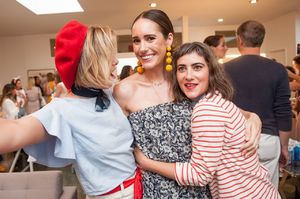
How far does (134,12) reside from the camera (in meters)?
7.09

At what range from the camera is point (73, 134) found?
935mm

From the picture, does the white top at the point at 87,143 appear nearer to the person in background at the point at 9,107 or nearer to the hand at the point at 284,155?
the hand at the point at 284,155

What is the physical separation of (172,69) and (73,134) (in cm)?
53

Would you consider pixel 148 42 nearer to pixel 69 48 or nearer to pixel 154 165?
pixel 69 48

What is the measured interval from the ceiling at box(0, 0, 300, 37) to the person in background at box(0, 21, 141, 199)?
538cm

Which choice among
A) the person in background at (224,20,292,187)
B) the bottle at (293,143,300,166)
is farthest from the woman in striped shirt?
the bottle at (293,143,300,166)

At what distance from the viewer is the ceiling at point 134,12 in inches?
247

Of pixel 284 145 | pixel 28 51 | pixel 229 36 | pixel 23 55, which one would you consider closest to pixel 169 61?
pixel 284 145

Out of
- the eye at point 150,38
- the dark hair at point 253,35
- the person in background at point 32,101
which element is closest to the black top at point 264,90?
the dark hair at point 253,35

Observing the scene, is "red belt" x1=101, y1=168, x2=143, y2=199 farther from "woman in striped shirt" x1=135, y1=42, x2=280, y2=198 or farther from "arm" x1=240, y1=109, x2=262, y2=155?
"arm" x1=240, y1=109, x2=262, y2=155

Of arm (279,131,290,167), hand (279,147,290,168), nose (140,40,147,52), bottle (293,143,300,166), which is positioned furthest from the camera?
bottle (293,143,300,166)

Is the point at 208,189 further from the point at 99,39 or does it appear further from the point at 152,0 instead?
the point at 152,0

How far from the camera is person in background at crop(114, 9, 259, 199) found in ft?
3.68

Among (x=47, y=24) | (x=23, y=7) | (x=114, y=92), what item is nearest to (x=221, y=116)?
(x=114, y=92)
